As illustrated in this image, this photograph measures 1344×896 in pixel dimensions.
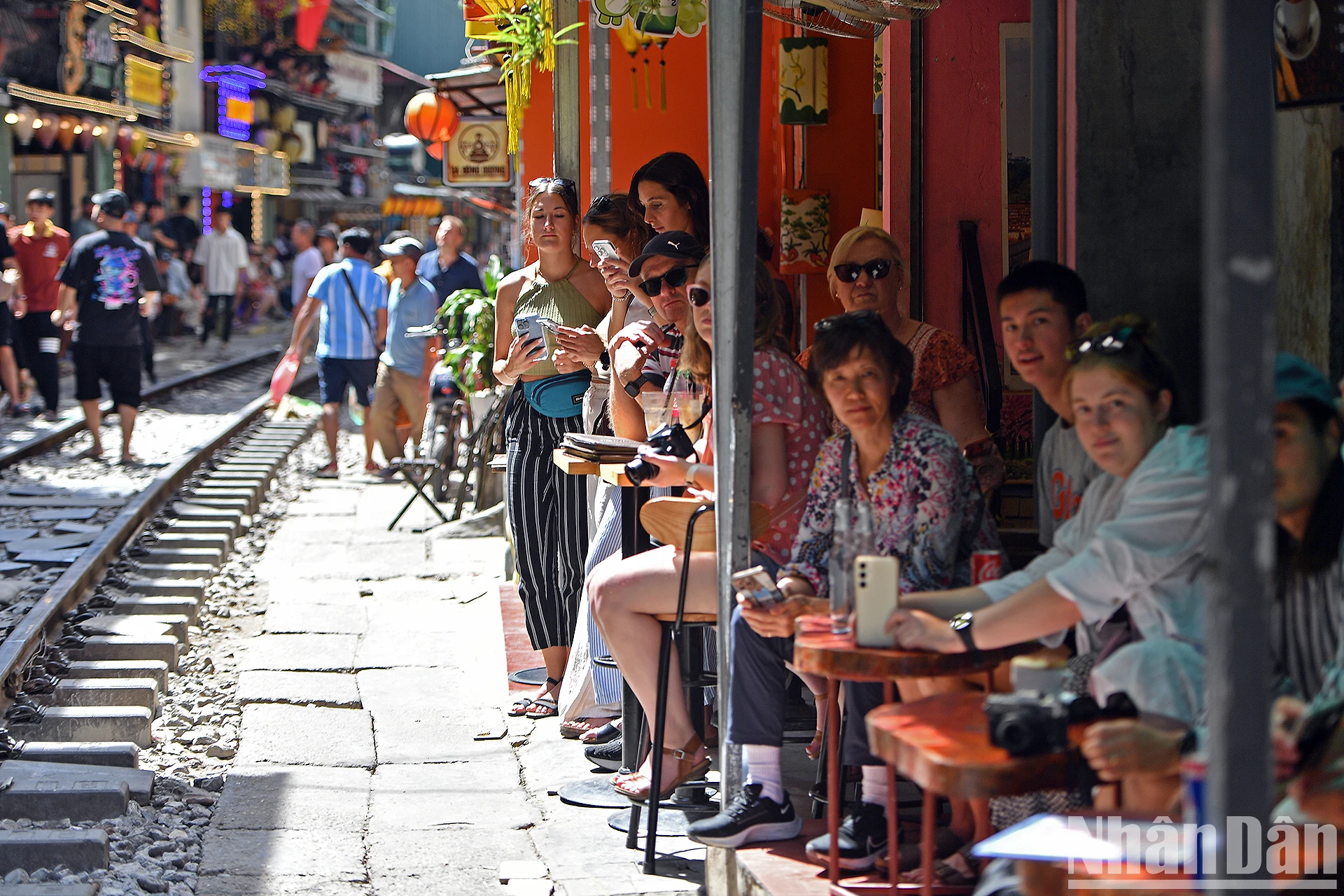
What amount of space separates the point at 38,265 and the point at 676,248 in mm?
11072

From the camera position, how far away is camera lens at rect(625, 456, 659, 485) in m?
4.04

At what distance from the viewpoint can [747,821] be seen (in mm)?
3637

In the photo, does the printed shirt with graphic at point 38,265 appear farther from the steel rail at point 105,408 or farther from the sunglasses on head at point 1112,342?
the sunglasses on head at point 1112,342

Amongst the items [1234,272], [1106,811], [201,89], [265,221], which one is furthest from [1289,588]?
[265,221]

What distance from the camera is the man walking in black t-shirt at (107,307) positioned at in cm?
1086

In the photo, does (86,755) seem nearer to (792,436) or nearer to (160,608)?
(160,608)

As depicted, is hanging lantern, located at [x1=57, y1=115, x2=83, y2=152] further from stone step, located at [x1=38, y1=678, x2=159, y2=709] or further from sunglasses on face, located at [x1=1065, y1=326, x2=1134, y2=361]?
sunglasses on face, located at [x1=1065, y1=326, x2=1134, y2=361]

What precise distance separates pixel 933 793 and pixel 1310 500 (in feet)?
2.78

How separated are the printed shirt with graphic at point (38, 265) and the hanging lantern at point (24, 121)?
8873mm

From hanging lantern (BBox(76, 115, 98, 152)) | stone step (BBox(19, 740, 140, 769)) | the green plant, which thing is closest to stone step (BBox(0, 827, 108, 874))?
stone step (BBox(19, 740, 140, 769))

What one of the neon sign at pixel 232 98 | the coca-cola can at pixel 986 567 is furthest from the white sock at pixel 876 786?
the neon sign at pixel 232 98

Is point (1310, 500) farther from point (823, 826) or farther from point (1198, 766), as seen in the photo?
point (823, 826)

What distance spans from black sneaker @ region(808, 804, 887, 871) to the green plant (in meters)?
5.36

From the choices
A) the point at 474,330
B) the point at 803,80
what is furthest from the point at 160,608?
the point at 803,80
